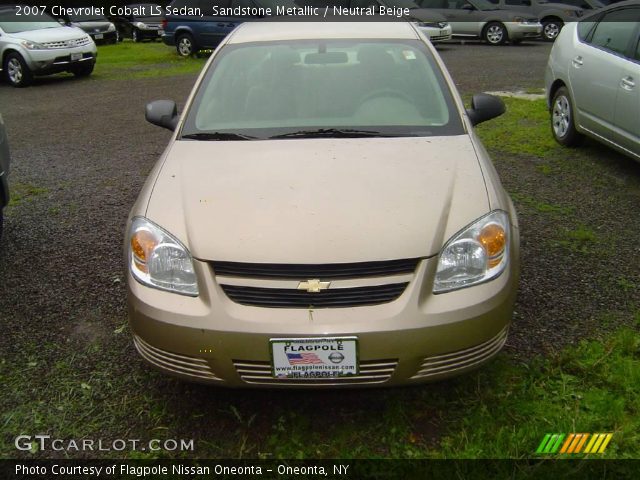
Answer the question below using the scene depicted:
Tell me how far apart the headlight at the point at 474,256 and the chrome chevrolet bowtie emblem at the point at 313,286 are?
0.43 metres

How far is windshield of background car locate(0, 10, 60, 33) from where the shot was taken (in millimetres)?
13750

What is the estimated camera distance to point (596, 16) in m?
6.53

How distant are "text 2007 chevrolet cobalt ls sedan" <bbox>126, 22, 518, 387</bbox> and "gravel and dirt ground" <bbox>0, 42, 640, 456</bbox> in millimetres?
404

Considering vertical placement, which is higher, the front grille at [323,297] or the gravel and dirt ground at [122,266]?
the front grille at [323,297]

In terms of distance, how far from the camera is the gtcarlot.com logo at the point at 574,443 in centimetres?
263

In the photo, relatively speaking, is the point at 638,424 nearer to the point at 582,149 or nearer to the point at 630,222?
the point at 630,222

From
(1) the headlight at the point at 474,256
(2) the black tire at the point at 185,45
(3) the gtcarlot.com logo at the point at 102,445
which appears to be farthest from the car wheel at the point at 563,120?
(2) the black tire at the point at 185,45

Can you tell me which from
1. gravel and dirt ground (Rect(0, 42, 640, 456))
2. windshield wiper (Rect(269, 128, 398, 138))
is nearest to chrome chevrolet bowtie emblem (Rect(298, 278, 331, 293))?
gravel and dirt ground (Rect(0, 42, 640, 456))

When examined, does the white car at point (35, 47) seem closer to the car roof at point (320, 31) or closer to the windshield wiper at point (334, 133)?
the car roof at point (320, 31)

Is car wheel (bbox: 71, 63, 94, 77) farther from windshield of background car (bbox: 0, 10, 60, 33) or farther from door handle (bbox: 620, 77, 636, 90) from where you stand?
door handle (bbox: 620, 77, 636, 90)

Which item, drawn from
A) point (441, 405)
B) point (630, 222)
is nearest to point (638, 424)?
point (441, 405)

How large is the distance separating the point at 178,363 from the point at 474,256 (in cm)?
126

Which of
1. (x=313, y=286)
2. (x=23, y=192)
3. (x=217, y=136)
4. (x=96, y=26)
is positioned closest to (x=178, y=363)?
(x=313, y=286)

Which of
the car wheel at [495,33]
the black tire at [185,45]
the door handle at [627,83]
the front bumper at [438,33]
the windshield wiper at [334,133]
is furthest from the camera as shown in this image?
the car wheel at [495,33]
